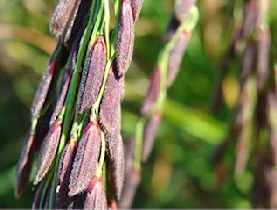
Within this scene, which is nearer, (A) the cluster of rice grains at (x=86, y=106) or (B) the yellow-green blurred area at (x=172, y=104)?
(A) the cluster of rice grains at (x=86, y=106)

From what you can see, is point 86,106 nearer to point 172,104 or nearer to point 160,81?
point 160,81

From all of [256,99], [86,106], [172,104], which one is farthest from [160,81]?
[172,104]

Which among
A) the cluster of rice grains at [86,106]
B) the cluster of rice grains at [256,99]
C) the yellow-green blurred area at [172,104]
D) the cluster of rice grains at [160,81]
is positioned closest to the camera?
the cluster of rice grains at [86,106]

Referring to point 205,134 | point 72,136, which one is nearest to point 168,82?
point 72,136

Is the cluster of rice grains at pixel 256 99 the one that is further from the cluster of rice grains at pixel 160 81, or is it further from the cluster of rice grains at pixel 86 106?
the cluster of rice grains at pixel 86 106

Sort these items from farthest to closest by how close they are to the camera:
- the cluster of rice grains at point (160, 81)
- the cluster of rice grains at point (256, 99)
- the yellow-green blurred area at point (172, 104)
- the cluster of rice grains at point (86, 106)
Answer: the yellow-green blurred area at point (172, 104), the cluster of rice grains at point (256, 99), the cluster of rice grains at point (160, 81), the cluster of rice grains at point (86, 106)

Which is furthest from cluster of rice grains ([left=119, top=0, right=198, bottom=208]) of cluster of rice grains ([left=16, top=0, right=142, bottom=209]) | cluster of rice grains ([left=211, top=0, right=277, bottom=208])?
cluster of rice grains ([left=16, top=0, right=142, bottom=209])

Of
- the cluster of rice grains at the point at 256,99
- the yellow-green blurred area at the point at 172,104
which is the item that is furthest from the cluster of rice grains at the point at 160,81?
the yellow-green blurred area at the point at 172,104
